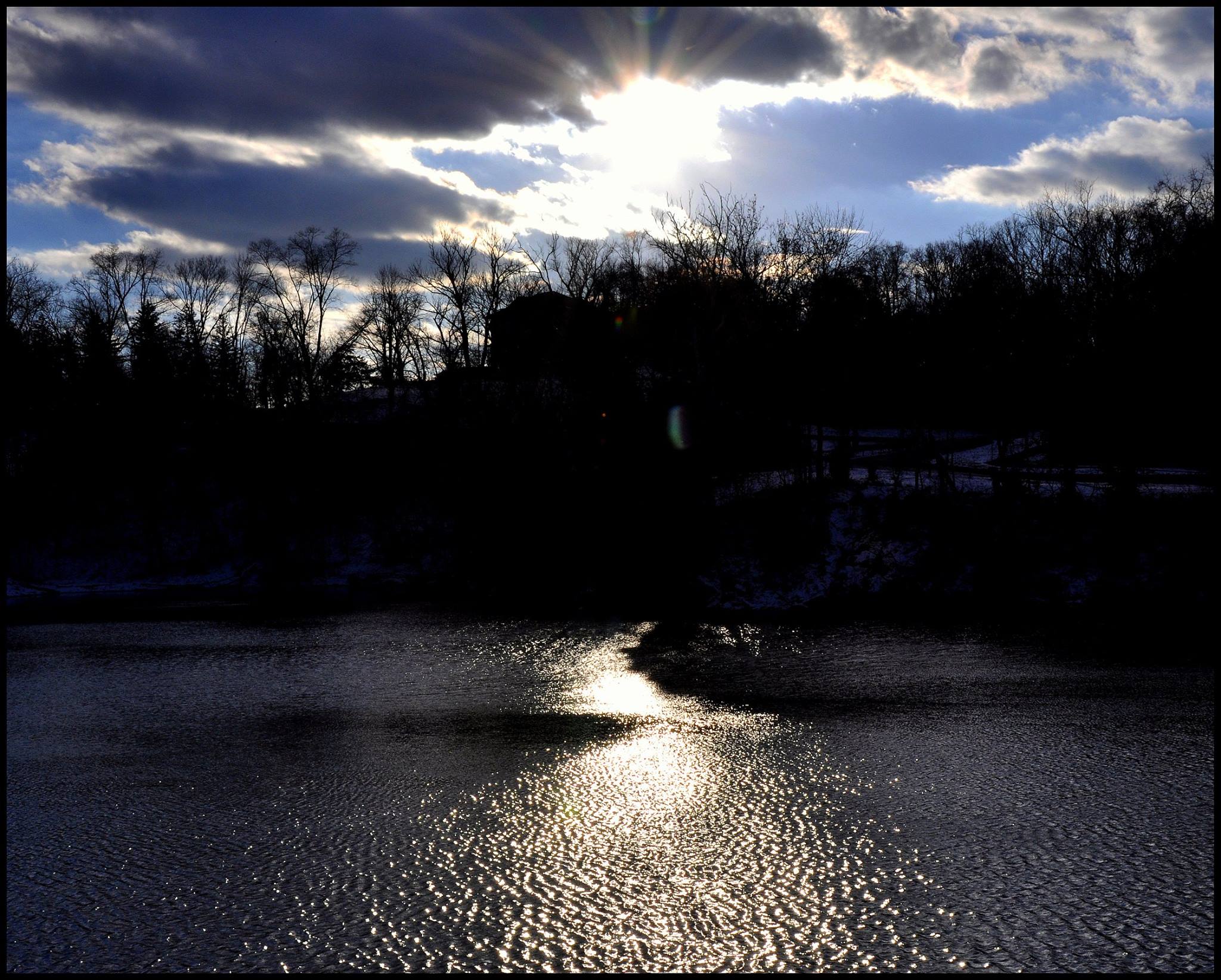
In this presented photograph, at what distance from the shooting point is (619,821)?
25.6ft

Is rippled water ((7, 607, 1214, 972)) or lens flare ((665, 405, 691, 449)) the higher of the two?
lens flare ((665, 405, 691, 449))

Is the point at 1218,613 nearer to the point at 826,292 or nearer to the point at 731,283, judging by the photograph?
the point at 826,292

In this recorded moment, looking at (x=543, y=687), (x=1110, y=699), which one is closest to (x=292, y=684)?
(x=543, y=687)

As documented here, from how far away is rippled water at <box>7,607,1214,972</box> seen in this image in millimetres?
5715

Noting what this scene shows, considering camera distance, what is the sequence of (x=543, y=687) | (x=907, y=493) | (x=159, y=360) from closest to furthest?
(x=543, y=687) → (x=907, y=493) → (x=159, y=360)

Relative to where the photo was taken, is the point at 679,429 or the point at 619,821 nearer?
the point at 619,821

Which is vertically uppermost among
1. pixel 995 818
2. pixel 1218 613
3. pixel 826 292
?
pixel 826 292

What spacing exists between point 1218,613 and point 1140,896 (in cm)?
1727

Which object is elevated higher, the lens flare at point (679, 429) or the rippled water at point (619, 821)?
the lens flare at point (679, 429)

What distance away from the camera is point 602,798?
8430 mm

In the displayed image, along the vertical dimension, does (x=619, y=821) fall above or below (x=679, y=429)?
below

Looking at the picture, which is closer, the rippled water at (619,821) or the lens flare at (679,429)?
the rippled water at (619,821)

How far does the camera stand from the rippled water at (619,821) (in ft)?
18.7

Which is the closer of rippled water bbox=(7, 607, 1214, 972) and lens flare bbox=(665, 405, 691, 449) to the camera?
rippled water bbox=(7, 607, 1214, 972)
